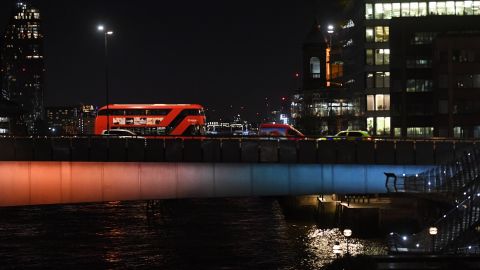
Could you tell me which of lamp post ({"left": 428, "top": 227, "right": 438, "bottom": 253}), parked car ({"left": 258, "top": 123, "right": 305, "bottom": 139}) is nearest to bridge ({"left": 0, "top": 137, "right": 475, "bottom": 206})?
lamp post ({"left": 428, "top": 227, "right": 438, "bottom": 253})

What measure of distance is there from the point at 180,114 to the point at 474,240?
64006 millimetres

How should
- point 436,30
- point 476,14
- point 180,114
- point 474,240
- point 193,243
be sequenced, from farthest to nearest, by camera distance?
point 476,14
point 436,30
point 180,114
point 193,243
point 474,240

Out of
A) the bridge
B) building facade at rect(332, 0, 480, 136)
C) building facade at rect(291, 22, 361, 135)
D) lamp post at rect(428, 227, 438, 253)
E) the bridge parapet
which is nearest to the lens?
lamp post at rect(428, 227, 438, 253)

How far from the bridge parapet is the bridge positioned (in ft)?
0.21

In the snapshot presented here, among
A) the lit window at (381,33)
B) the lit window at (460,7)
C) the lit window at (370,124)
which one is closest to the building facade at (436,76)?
the lit window at (460,7)

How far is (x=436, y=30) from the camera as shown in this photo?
12031cm

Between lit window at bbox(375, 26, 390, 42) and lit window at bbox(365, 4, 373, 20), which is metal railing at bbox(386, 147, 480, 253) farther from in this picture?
lit window at bbox(365, 4, 373, 20)

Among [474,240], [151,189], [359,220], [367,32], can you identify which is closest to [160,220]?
[359,220]

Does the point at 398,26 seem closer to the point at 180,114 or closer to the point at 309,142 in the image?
the point at 180,114

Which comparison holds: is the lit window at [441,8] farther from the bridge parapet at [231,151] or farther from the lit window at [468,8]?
the bridge parapet at [231,151]

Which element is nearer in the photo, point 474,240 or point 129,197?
point 474,240

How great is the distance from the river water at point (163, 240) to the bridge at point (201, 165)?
4.51 m

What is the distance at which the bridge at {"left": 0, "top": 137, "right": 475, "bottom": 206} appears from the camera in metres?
47.1

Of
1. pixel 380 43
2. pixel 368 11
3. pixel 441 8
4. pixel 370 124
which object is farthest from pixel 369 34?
pixel 370 124
